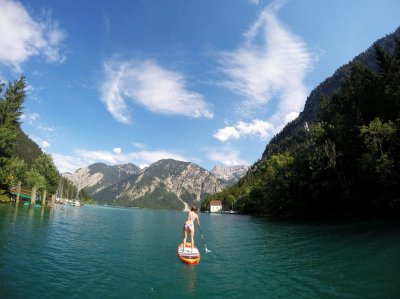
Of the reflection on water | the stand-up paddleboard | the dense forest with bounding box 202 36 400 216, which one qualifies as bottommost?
the reflection on water

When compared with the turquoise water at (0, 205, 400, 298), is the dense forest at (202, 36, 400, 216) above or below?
above

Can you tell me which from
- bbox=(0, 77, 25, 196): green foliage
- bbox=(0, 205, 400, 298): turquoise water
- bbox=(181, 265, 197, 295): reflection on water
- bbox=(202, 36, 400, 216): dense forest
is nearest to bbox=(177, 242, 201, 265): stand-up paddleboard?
bbox=(0, 205, 400, 298): turquoise water

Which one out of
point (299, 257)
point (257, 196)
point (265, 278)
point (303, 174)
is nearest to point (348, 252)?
point (299, 257)

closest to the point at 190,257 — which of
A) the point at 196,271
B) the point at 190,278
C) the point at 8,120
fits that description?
the point at 196,271

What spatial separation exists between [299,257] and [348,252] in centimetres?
435

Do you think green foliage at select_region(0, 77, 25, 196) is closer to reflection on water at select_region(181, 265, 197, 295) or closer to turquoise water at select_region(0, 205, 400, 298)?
turquoise water at select_region(0, 205, 400, 298)

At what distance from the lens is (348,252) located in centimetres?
2777

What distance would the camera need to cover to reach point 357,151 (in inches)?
2761

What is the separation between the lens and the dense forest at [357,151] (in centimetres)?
5709

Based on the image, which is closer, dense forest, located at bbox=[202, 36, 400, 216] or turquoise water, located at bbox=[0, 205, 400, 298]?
turquoise water, located at bbox=[0, 205, 400, 298]

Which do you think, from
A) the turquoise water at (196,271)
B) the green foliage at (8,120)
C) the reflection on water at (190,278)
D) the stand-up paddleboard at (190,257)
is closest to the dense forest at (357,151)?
the turquoise water at (196,271)

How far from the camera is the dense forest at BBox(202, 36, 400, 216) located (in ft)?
187

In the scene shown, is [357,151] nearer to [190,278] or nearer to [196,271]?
[196,271]

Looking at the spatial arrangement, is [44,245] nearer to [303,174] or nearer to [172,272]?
[172,272]
